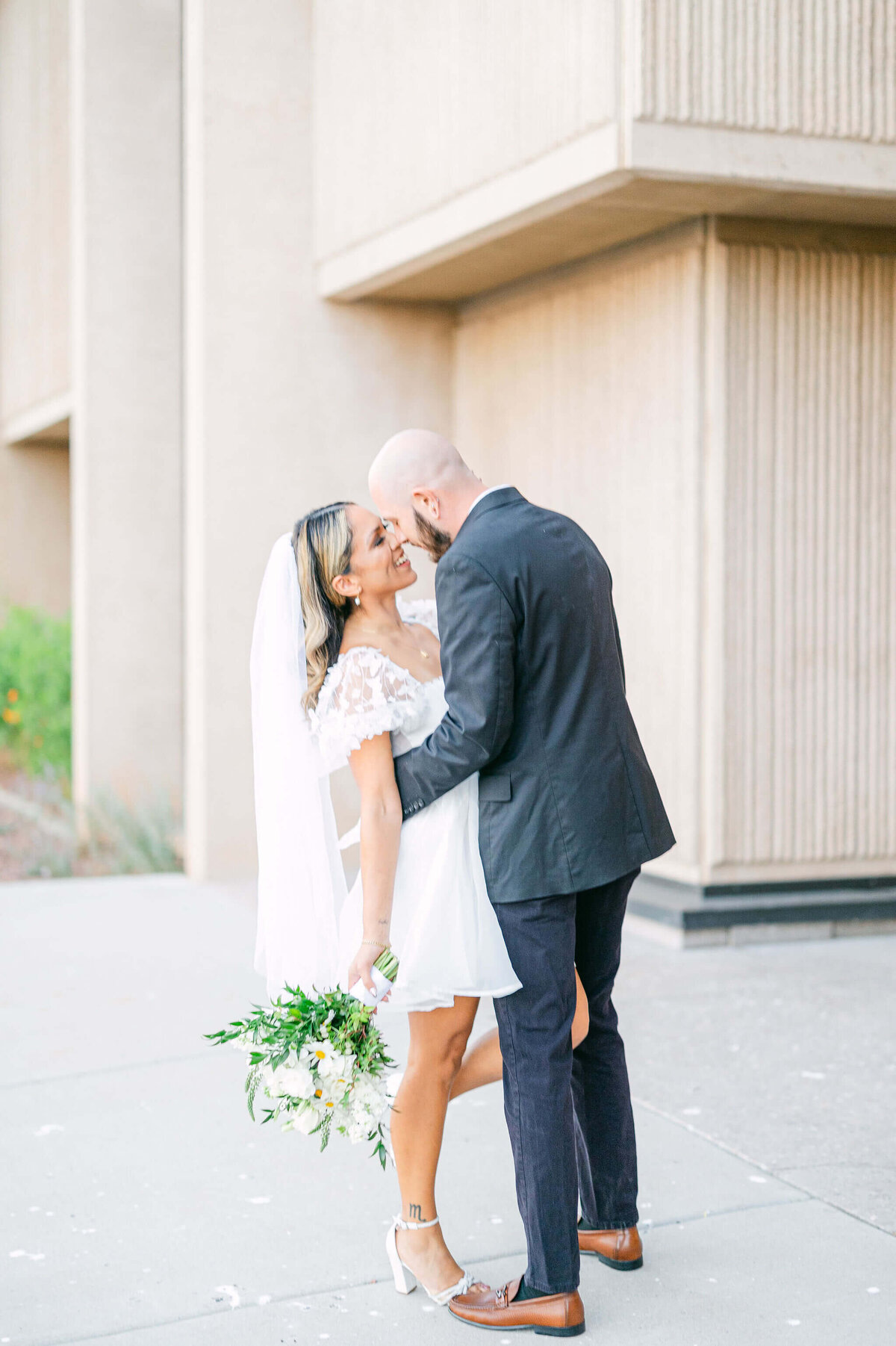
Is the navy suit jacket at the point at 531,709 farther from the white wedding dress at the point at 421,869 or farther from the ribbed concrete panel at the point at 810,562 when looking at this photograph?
the ribbed concrete panel at the point at 810,562

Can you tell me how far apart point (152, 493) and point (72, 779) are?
7.85ft

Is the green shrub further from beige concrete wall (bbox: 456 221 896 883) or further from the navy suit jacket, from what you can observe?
the navy suit jacket

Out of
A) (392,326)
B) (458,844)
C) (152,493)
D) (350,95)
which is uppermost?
(350,95)

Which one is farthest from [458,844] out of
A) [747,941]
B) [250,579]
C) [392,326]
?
[392,326]

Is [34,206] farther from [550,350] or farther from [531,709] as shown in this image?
[531,709]

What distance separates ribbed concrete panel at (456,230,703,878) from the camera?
6691mm

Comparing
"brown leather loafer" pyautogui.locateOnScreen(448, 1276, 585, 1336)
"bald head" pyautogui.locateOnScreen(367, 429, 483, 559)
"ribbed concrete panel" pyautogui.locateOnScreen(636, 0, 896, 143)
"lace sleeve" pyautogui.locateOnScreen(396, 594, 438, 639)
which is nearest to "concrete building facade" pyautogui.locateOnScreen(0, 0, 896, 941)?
"ribbed concrete panel" pyautogui.locateOnScreen(636, 0, 896, 143)

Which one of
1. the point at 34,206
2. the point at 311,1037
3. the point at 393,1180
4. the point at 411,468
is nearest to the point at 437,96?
the point at 411,468

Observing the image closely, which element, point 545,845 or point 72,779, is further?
point 72,779

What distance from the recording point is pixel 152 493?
10297 mm

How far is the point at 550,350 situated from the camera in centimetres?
780

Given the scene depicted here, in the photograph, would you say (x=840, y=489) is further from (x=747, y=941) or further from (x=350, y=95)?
(x=350, y=95)

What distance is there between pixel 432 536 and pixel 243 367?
18.4 feet

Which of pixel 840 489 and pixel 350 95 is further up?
pixel 350 95
